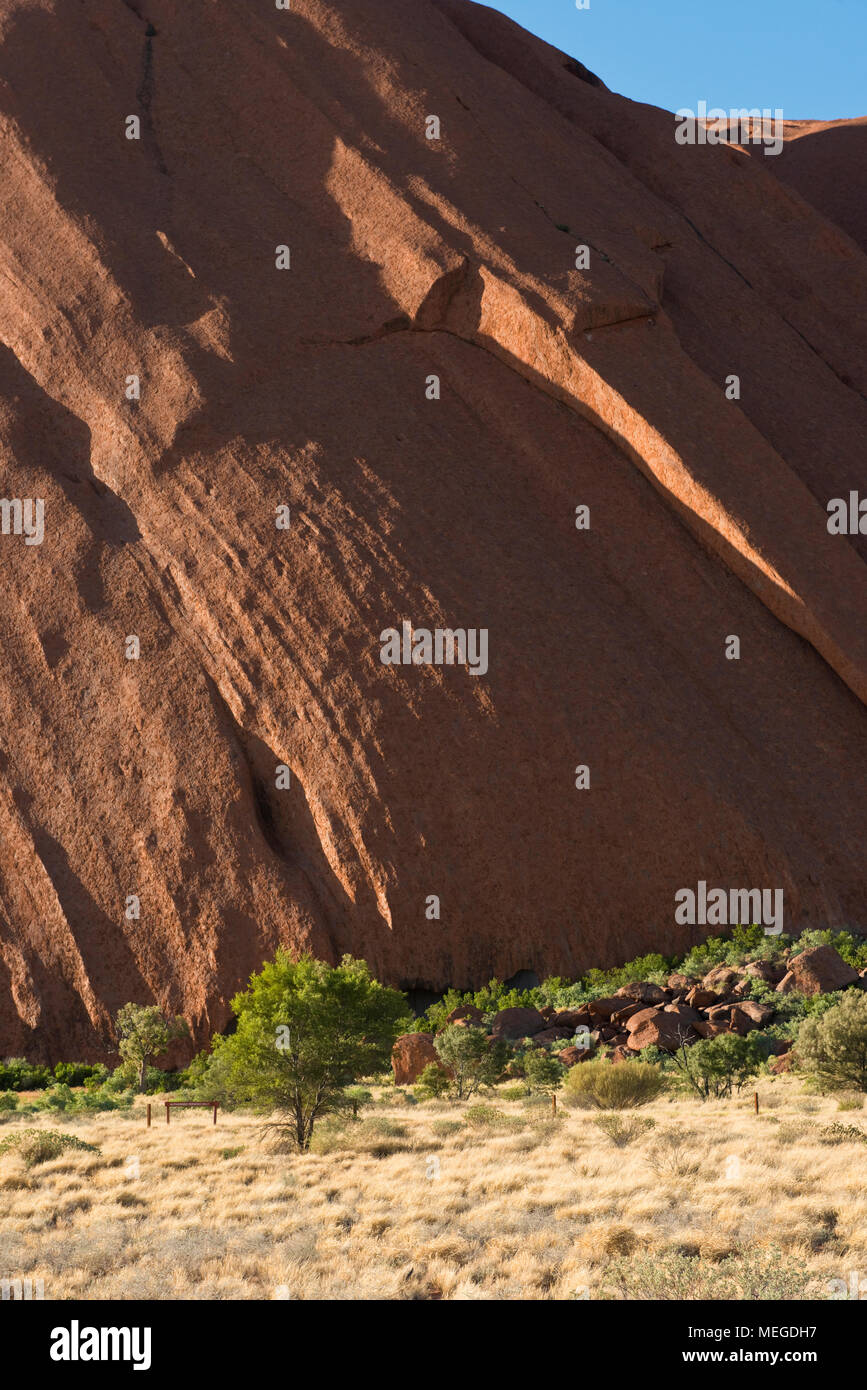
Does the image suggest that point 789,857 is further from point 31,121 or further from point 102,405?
point 31,121

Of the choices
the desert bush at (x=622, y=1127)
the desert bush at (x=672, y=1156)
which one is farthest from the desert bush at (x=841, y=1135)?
the desert bush at (x=622, y=1127)

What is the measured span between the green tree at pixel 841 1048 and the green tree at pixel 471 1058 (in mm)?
5077

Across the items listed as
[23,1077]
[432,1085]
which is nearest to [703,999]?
[432,1085]

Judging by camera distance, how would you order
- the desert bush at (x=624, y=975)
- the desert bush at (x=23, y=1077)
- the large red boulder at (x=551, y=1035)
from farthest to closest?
the desert bush at (x=23, y=1077), the desert bush at (x=624, y=975), the large red boulder at (x=551, y=1035)

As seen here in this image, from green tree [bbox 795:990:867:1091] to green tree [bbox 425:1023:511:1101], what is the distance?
5077 mm

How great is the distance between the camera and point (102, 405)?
30.5 metres

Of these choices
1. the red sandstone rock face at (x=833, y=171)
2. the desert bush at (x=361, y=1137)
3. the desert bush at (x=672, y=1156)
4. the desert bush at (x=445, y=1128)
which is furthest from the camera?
the red sandstone rock face at (x=833, y=171)

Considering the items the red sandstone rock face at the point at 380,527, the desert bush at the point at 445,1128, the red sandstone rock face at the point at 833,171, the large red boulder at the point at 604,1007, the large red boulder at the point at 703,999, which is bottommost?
the desert bush at the point at 445,1128

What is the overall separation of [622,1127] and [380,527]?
16.2m

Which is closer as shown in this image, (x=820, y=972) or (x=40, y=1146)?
(x=40, y=1146)

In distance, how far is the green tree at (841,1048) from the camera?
57.0 feet

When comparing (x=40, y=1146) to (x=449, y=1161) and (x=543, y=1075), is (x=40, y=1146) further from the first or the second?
(x=543, y=1075)

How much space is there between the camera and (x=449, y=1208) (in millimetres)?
12133

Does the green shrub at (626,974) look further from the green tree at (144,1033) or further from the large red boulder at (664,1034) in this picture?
the green tree at (144,1033)
